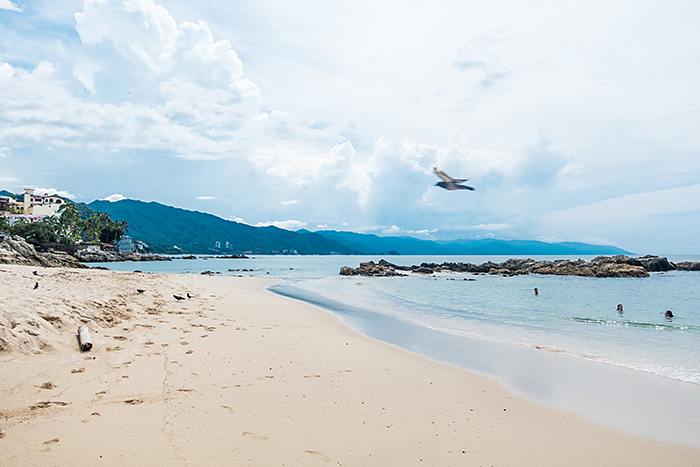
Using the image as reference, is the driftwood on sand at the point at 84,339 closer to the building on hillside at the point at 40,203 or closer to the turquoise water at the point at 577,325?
the turquoise water at the point at 577,325

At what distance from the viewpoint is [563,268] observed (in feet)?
198

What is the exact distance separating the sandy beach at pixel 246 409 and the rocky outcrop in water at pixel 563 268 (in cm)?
4753

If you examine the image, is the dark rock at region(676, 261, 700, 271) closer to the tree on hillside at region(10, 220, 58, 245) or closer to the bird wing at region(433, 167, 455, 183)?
the bird wing at region(433, 167, 455, 183)

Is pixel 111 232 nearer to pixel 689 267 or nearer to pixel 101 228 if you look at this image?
pixel 101 228

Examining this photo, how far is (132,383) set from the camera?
5.59 metres

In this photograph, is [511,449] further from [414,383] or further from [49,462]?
[49,462]

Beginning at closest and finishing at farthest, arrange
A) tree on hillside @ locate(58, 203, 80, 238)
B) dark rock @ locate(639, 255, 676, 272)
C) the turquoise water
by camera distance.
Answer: the turquoise water → dark rock @ locate(639, 255, 676, 272) → tree on hillside @ locate(58, 203, 80, 238)

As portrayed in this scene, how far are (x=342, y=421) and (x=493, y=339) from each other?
8.70m

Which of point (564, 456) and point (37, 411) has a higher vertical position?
point (37, 411)

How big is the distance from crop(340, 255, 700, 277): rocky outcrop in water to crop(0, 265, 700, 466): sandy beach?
4753 cm

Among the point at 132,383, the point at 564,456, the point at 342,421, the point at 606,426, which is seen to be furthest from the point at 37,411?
the point at 606,426

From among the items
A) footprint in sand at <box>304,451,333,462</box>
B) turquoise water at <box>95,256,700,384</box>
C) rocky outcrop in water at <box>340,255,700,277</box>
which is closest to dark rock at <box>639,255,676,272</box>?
rocky outcrop in water at <box>340,255,700,277</box>

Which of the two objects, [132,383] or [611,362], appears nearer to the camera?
[132,383]

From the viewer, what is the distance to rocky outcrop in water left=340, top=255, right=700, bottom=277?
5472 centimetres
